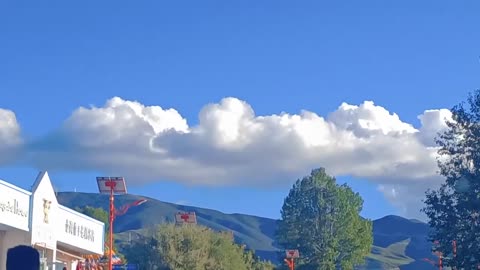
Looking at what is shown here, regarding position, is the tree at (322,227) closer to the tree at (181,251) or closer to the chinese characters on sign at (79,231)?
the tree at (181,251)

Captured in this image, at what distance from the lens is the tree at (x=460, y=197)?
42312mm

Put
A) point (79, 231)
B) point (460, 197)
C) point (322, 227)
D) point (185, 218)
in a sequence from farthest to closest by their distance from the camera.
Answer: point (322, 227) < point (185, 218) < point (79, 231) < point (460, 197)

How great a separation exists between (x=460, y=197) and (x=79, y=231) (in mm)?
25170

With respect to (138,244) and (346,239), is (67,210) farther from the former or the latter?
(346,239)

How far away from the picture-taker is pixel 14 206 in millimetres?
44938

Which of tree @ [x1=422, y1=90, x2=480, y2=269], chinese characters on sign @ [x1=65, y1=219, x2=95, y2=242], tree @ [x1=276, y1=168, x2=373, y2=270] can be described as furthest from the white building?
tree @ [x1=276, y1=168, x2=373, y2=270]

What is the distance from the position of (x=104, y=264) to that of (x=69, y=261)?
3429 millimetres

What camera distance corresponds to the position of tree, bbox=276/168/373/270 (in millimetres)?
106250

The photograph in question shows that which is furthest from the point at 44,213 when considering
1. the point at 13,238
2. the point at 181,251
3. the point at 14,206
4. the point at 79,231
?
the point at 181,251

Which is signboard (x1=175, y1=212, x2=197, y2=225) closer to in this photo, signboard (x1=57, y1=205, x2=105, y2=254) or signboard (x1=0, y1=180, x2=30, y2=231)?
signboard (x1=57, y1=205, x2=105, y2=254)

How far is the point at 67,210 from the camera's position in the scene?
55.8 m

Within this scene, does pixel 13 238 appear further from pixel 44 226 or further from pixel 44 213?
pixel 44 213

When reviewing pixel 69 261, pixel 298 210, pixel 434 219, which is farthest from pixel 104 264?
pixel 298 210

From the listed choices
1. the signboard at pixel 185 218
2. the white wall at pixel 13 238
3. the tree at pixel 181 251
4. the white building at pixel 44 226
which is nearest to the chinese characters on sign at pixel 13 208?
the white building at pixel 44 226
